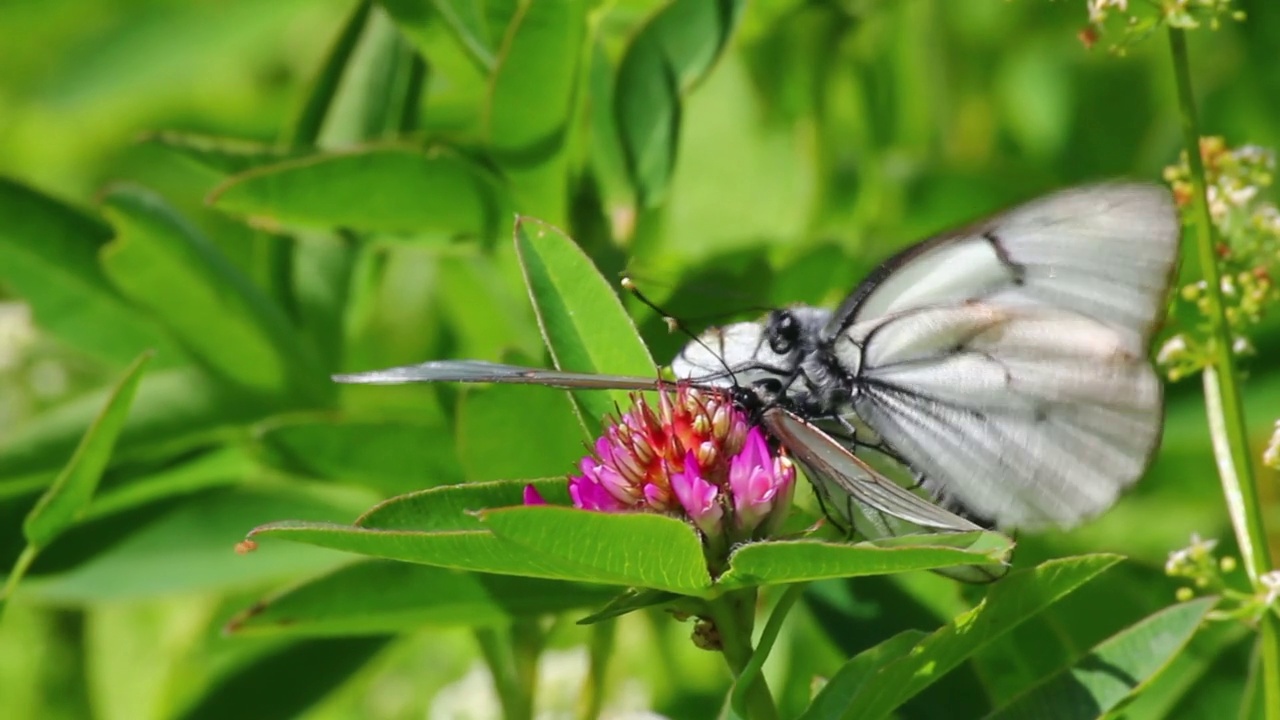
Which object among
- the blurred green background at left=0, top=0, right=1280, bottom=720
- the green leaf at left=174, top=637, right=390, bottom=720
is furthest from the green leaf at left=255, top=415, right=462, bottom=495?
the green leaf at left=174, top=637, right=390, bottom=720

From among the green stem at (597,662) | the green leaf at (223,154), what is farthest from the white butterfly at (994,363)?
the green leaf at (223,154)

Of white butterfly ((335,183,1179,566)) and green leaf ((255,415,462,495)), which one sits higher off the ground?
white butterfly ((335,183,1179,566))

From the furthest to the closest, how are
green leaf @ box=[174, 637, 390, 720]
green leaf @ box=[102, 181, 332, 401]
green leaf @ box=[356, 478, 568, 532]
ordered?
green leaf @ box=[174, 637, 390, 720] < green leaf @ box=[102, 181, 332, 401] < green leaf @ box=[356, 478, 568, 532]

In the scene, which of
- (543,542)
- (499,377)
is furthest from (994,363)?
(543,542)

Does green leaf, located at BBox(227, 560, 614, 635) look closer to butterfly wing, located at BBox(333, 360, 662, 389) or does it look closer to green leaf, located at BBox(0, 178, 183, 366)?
butterfly wing, located at BBox(333, 360, 662, 389)

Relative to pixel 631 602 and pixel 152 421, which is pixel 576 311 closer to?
pixel 631 602

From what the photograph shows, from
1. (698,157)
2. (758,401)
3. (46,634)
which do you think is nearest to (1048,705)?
(758,401)

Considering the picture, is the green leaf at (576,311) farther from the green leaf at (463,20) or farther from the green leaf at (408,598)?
the green leaf at (463,20)

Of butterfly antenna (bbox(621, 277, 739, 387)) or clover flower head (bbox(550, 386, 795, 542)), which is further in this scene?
butterfly antenna (bbox(621, 277, 739, 387))
